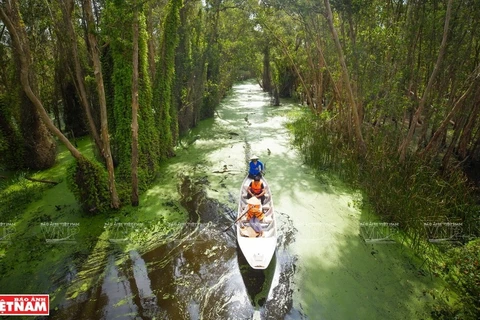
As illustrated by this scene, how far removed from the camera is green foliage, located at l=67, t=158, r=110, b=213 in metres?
6.16

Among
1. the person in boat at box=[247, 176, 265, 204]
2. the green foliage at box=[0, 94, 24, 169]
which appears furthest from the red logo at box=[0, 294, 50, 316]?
the green foliage at box=[0, 94, 24, 169]

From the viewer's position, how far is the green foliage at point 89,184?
6.16 meters

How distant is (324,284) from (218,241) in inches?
92.2

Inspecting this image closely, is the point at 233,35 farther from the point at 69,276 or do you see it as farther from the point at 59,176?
the point at 69,276

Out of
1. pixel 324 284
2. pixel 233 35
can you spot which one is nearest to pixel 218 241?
pixel 324 284

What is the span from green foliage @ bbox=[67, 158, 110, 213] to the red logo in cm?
225

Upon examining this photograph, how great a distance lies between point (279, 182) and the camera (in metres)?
8.61

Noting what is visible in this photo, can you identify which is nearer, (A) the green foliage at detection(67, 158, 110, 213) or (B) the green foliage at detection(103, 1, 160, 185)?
(A) the green foliage at detection(67, 158, 110, 213)

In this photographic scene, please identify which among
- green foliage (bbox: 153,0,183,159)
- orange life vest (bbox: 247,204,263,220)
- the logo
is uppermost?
green foliage (bbox: 153,0,183,159)

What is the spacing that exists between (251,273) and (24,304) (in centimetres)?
380

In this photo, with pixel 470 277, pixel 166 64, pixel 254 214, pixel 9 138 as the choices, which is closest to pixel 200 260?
pixel 254 214

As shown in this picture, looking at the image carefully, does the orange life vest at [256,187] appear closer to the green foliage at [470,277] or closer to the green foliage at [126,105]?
the green foliage at [126,105]

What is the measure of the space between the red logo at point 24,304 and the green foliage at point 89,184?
2.25m

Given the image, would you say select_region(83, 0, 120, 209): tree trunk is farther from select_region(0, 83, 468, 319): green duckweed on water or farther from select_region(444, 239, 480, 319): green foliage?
select_region(444, 239, 480, 319): green foliage
